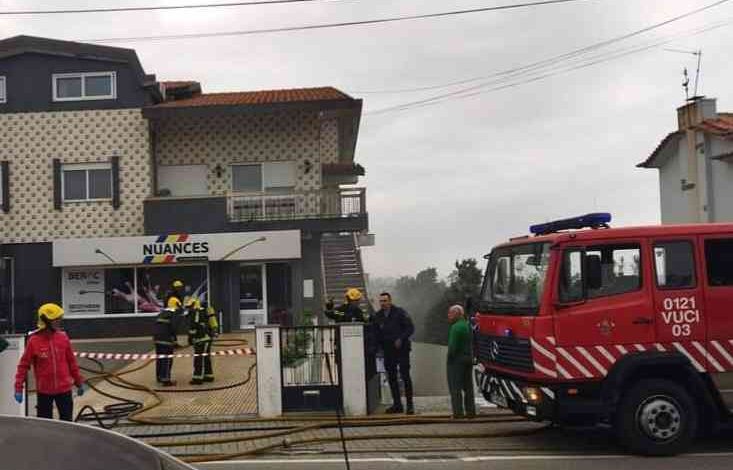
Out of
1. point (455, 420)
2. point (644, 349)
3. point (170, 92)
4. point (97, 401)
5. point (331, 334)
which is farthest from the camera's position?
point (170, 92)

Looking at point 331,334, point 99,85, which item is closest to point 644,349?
point 331,334

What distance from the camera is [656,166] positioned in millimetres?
25891

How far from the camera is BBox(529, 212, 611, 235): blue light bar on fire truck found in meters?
8.30

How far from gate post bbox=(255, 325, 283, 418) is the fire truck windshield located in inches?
130

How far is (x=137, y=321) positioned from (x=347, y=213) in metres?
7.45

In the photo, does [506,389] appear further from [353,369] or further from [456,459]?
[353,369]

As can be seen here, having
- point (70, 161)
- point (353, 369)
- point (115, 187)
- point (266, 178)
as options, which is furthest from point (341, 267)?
point (353, 369)

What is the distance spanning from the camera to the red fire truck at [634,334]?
7730 millimetres

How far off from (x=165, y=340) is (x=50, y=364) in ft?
17.8

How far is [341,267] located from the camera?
1014 inches

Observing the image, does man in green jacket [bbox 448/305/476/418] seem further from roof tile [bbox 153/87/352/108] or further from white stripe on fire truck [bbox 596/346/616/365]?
roof tile [bbox 153/87/352/108]

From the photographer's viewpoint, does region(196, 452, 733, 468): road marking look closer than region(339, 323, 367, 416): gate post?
Yes

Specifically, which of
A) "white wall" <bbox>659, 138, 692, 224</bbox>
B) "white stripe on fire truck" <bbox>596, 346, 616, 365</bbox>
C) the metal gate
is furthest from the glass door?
"white stripe on fire truck" <bbox>596, 346, 616, 365</bbox>

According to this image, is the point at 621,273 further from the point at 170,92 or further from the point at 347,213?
the point at 170,92
